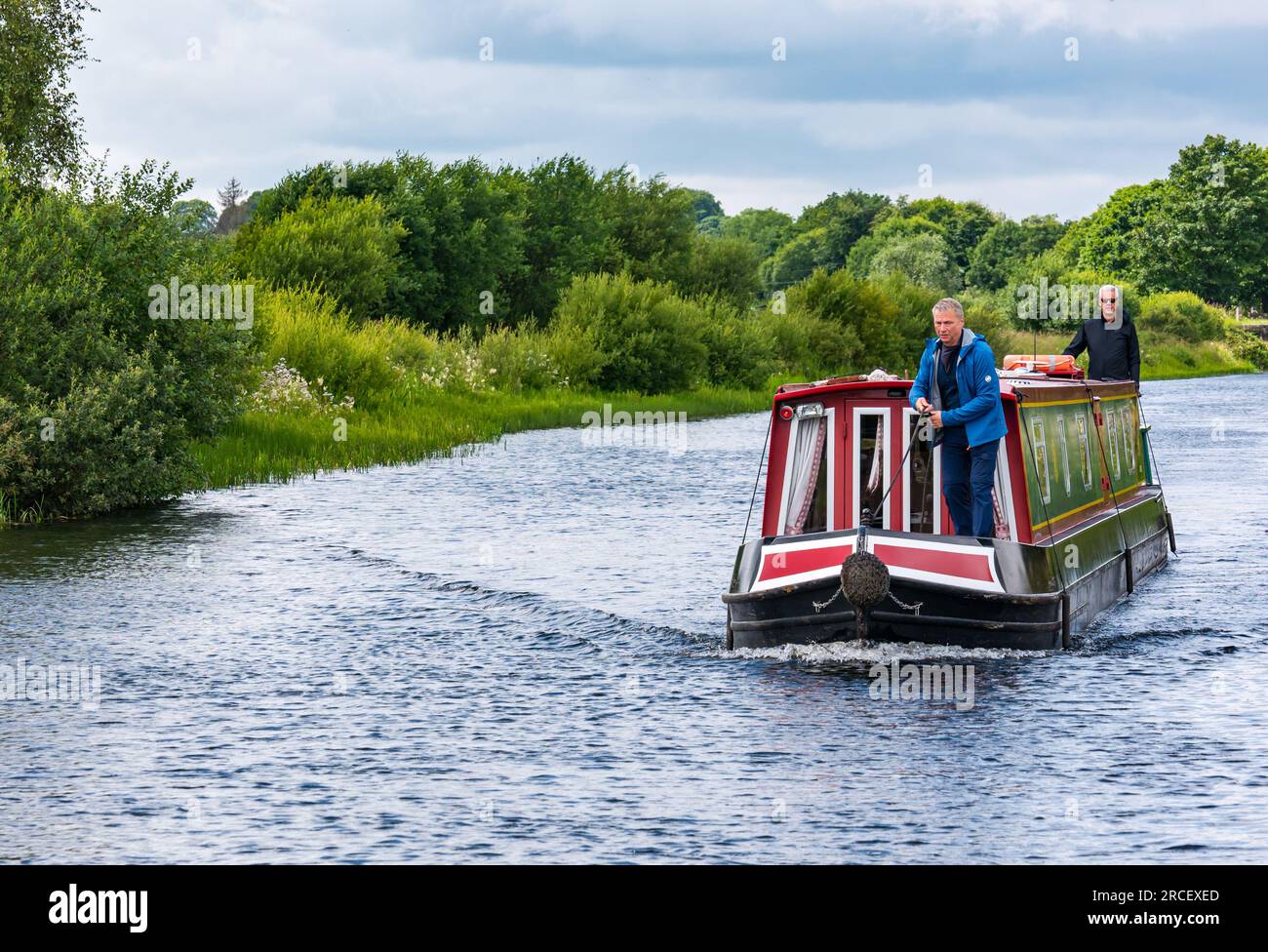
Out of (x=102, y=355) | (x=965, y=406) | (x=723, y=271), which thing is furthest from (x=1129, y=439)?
(x=723, y=271)

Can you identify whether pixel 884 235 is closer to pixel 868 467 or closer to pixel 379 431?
pixel 379 431

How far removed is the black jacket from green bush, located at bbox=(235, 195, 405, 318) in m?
28.4

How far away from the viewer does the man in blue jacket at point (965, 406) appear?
13.3m

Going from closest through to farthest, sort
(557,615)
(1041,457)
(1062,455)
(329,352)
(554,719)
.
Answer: (554,719)
(1041,457)
(557,615)
(1062,455)
(329,352)

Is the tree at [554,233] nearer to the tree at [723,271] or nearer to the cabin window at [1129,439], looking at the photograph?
the tree at [723,271]

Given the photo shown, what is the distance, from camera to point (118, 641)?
1406 centimetres

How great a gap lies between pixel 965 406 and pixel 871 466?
4.37 ft

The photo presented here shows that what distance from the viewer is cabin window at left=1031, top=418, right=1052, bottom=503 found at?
587 inches

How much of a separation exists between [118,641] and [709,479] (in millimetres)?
15362

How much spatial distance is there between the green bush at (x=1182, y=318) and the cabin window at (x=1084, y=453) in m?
73.8

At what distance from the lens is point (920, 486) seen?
1438 centimetres

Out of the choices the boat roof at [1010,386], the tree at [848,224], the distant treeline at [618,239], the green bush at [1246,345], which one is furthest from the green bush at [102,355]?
the tree at [848,224]
